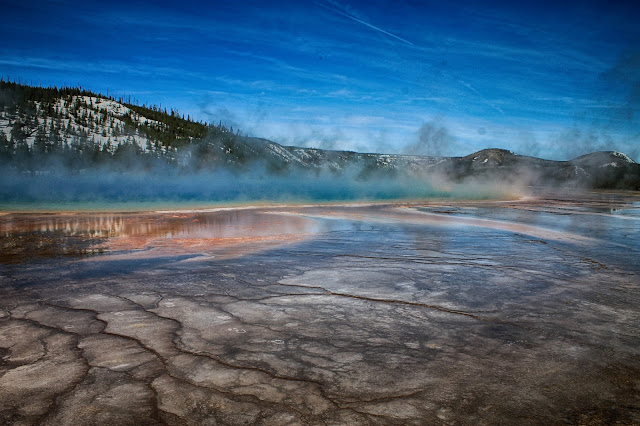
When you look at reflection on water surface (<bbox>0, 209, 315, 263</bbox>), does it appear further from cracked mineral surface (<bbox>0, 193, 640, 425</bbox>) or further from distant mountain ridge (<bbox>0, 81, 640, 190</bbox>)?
distant mountain ridge (<bbox>0, 81, 640, 190</bbox>)

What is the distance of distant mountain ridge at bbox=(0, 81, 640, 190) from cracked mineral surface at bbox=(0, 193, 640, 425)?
7142 centimetres

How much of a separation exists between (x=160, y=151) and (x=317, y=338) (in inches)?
4106

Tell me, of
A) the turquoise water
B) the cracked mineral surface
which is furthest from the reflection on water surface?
the turquoise water

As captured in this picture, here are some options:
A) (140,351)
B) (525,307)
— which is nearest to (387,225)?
(525,307)

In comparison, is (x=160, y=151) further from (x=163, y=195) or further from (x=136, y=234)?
(x=136, y=234)

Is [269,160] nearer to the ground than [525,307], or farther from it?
farther from it

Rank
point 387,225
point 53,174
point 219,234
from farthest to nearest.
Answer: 1. point 53,174
2. point 387,225
3. point 219,234

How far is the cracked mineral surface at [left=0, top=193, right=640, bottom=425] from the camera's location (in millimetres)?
2363

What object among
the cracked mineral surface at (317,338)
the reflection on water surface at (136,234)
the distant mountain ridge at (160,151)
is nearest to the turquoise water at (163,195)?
the reflection on water surface at (136,234)

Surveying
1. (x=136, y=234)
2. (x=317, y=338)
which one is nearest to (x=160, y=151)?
(x=136, y=234)

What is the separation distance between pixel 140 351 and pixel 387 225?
31.0ft

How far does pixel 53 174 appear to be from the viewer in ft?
239

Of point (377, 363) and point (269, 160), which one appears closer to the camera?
point (377, 363)

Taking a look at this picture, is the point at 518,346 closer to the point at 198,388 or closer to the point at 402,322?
the point at 402,322
